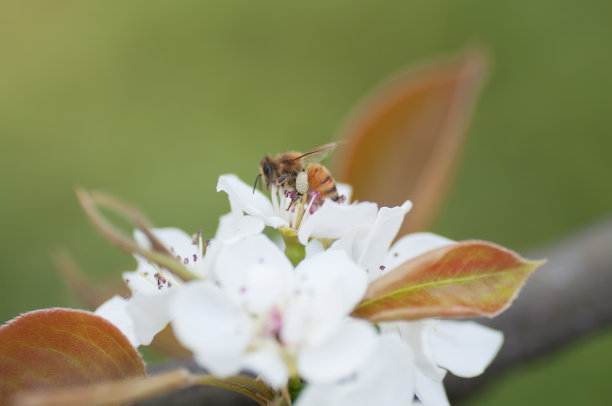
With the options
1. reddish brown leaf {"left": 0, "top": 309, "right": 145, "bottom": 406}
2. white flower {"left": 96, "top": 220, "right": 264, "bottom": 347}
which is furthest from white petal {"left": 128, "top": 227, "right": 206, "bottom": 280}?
reddish brown leaf {"left": 0, "top": 309, "right": 145, "bottom": 406}

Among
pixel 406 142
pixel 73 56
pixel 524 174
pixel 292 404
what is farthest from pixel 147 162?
pixel 292 404

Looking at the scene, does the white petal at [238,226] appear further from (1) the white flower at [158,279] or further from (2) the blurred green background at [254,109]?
(2) the blurred green background at [254,109]

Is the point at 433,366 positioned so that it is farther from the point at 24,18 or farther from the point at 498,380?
the point at 24,18

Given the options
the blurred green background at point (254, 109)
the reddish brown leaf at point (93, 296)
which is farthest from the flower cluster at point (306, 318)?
the blurred green background at point (254, 109)

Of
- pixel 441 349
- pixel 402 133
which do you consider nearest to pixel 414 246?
pixel 441 349

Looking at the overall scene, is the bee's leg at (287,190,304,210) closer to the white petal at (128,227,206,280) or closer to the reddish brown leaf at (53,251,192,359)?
the white petal at (128,227,206,280)

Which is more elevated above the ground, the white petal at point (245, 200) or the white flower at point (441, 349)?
the white petal at point (245, 200)

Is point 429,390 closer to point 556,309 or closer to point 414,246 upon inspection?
point 414,246
